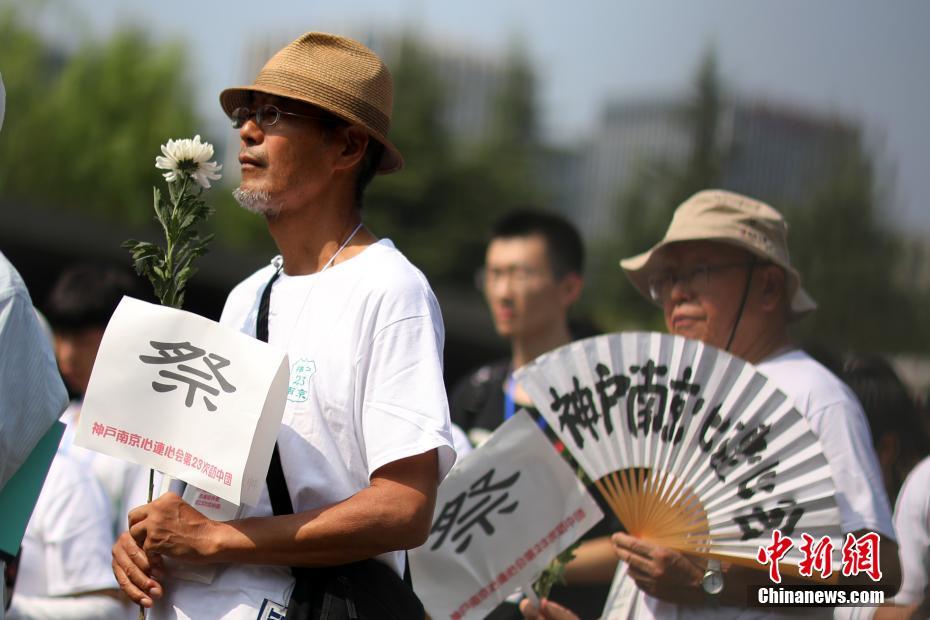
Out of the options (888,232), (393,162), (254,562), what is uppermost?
(393,162)

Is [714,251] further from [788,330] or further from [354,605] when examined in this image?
[354,605]

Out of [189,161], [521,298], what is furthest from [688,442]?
[521,298]

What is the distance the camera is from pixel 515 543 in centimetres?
340

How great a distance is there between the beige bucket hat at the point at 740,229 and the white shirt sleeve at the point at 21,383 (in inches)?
76.3

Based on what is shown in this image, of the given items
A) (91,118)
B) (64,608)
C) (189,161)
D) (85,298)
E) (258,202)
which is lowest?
(91,118)

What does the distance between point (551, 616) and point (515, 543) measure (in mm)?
249

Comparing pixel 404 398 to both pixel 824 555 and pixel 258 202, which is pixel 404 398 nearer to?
pixel 258 202

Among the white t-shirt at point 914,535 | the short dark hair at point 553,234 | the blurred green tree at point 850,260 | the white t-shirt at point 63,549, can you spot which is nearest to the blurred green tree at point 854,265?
the blurred green tree at point 850,260

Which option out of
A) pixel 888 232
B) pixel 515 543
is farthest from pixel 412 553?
pixel 888 232

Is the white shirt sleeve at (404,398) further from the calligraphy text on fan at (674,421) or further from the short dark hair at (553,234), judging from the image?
the short dark hair at (553,234)

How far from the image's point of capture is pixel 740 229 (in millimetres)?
3523

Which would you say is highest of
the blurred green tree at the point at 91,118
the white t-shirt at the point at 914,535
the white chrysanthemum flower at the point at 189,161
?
the white chrysanthemum flower at the point at 189,161

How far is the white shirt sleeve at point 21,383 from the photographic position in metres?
2.40

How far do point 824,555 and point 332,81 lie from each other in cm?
179
